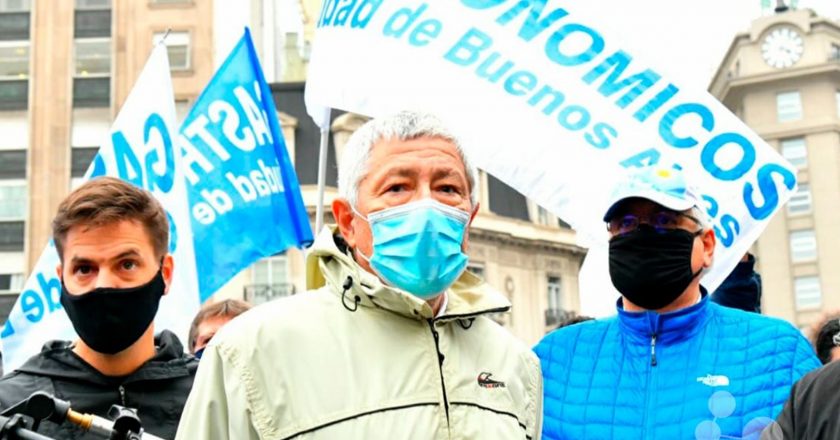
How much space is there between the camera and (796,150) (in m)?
70.5

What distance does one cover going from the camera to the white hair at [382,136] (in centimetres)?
323

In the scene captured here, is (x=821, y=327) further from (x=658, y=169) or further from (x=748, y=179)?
(x=658, y=169)

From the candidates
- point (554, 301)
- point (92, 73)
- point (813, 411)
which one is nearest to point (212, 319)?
point (813, 411)

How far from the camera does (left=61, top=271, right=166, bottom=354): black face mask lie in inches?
147

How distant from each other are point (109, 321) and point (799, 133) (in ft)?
230

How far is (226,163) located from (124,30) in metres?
29.5

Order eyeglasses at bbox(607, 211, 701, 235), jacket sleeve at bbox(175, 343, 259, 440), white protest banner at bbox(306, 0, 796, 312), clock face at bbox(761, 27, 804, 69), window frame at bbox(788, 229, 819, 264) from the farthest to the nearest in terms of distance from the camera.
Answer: clock face at bbox(761, 27, 804, 69)
window frame at bbox(788, 229, 819, 264)
white protest banner at bbox(306, 0, 796, 312)
eyeglasses at bbox(607, 211, 701, 235)
jacket sleeve at bbox(175, 343, 259, 440)

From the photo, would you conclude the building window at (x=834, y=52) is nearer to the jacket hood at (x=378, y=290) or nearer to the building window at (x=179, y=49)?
the building window at (x=179, y=49)

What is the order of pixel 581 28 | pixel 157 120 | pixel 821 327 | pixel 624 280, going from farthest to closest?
pixel 157 120, pixel 581 28, pixel 821 327, pixel 624 280

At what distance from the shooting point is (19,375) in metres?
3.75

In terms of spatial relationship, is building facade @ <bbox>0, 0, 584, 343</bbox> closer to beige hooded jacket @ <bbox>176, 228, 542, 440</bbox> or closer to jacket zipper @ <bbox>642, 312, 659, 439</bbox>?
jacket zipper @ <bbox>642, 312, 659, 439</bbox>

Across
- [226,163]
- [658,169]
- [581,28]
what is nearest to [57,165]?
[226,163]

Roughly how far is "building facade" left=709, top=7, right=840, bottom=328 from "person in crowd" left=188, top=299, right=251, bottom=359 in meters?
62.7

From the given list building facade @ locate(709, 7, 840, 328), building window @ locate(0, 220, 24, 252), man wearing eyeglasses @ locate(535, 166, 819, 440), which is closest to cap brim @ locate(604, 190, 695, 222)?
man wearing eyeglasses @ locate(535, 166, 819, 440)
